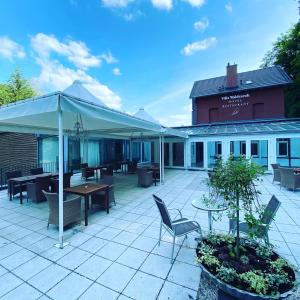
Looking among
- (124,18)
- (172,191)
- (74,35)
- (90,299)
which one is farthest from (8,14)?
(90,299)

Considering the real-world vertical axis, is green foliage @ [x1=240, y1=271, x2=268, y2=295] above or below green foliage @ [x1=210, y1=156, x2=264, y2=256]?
below

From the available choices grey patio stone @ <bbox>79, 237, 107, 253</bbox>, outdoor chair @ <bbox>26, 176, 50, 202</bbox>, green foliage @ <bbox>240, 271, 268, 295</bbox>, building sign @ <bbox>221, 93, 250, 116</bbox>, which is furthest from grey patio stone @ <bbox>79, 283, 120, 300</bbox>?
building sign @ <bbox>221, 93, 250, 116</bbox>

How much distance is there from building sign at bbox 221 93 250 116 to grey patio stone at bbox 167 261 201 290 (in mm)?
17182

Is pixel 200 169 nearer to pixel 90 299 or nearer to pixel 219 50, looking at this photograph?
pixel 219 50

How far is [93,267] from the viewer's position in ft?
9.07

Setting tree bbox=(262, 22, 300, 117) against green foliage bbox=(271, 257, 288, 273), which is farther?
tree bbox=(262, 22, 300, 117)

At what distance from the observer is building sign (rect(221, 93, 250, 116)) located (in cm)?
1698

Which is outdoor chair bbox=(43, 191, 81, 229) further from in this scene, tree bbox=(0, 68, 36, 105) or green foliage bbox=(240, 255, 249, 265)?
tree bbox=(0, 68, 36, 105)

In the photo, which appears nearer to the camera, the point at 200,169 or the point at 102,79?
the point at 200,169

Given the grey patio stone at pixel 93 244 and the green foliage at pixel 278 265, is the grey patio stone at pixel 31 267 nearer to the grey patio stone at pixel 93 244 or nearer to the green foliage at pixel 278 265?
the grey patio stone at pixel 93 244

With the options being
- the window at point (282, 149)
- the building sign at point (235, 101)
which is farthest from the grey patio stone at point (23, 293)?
the building sign at point (235, 101)

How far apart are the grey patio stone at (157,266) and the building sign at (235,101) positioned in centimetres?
1717

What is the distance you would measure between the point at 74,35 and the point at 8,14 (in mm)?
2870

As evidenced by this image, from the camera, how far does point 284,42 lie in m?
20.6
